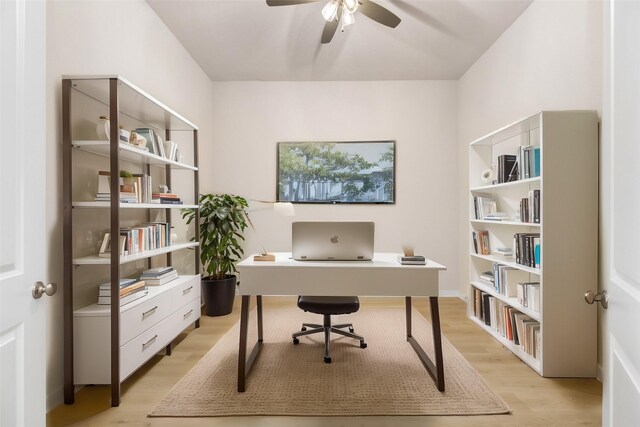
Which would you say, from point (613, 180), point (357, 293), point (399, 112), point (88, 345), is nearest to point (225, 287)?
point (88, 345)

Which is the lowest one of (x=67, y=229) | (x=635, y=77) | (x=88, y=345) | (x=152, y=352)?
(x=152, y=352)

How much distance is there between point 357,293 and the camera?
221 centimetres

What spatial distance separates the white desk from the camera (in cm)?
219

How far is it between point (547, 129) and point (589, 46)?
2.20 ft

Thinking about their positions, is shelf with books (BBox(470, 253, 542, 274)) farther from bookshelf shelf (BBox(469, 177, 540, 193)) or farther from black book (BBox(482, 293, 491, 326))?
bookshelf shelf (BBox(469, 177, 540, 193))

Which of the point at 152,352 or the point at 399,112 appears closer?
the point at 152,352

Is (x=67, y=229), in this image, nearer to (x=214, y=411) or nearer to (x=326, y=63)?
(x=214, y=411)

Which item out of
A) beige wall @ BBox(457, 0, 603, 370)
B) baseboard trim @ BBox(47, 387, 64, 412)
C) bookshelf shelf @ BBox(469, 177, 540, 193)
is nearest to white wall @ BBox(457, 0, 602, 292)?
beige wall @ BBox(457, 0, 603, 370)

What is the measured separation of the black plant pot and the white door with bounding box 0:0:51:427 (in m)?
2.63

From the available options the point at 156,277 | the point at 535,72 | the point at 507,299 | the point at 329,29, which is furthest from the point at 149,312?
the point at 535,72

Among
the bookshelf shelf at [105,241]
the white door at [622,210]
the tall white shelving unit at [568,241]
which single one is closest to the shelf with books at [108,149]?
the bookshelf shelf at [105,241]

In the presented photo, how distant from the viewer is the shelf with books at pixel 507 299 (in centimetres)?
253

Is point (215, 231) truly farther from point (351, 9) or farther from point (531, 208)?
point (531, 208)

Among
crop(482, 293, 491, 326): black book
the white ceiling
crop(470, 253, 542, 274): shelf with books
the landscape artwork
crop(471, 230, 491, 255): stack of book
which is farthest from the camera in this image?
the landscape artwork
